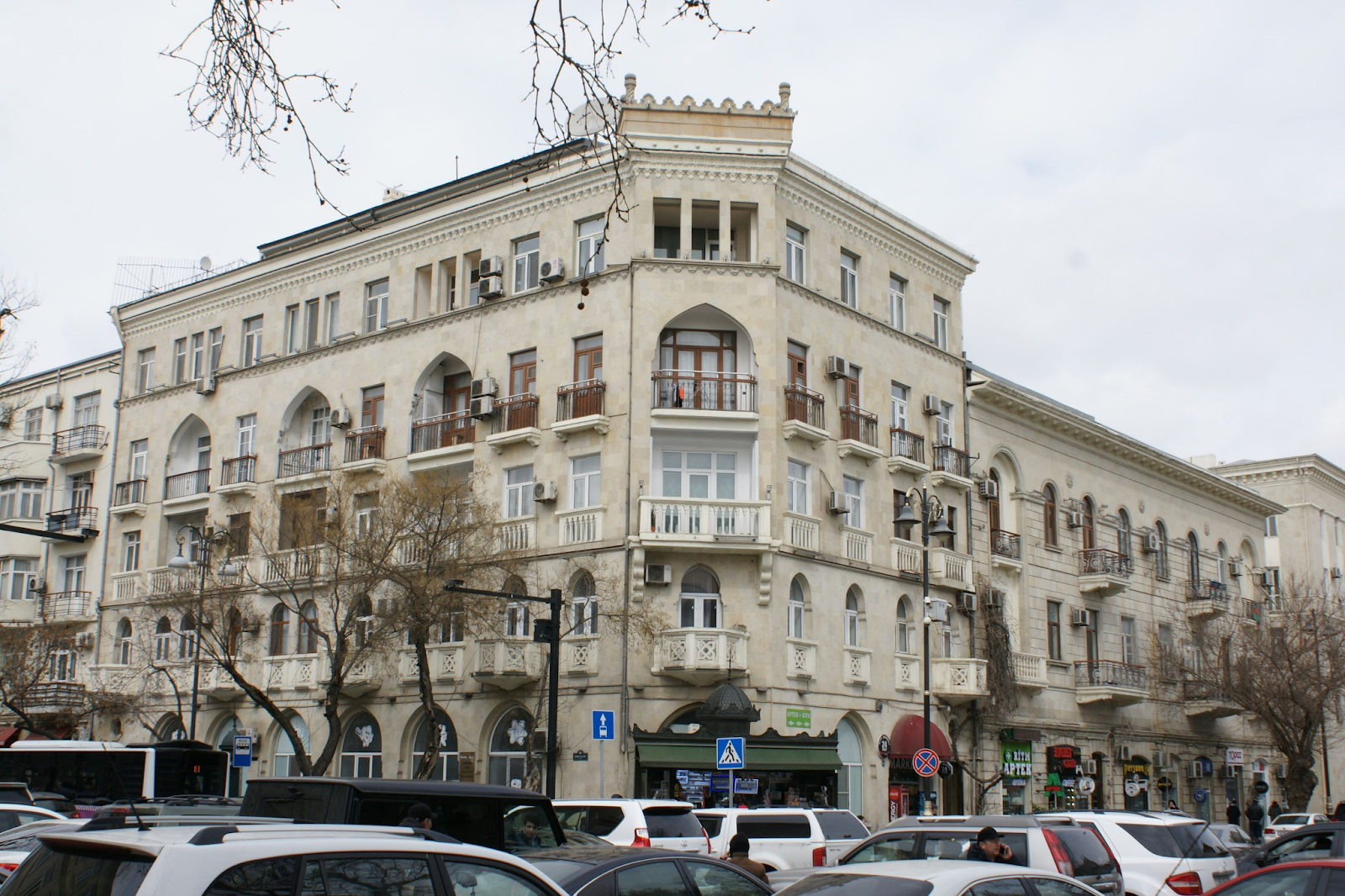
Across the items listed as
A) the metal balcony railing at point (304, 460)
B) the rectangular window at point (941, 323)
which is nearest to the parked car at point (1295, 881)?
the rectangular window at point (941, 323)

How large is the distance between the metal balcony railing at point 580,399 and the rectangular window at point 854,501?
23.4 ft

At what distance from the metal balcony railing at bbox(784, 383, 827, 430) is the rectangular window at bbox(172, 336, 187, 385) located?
73.8ft

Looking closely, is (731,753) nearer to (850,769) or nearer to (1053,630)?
(850,769)

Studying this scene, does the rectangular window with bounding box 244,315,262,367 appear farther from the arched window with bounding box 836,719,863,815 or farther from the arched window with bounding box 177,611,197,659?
the arched window with bounding box 836,719,863,815

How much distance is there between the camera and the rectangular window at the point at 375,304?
40.2 m

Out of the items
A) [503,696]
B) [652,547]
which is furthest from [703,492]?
[503,696]

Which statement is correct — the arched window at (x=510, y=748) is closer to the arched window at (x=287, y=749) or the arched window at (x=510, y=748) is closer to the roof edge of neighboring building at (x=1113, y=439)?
the arched window at (x=287, y=749)

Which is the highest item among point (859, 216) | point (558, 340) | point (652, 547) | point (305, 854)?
point (859, 216)

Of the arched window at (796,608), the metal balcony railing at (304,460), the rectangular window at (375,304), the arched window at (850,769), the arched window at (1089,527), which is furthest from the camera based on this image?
the arched window at (1089,527)

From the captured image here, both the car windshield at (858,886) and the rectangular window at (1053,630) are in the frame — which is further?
the rectangular window at (1053,630)

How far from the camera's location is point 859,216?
37812mm

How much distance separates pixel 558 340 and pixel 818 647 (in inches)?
411

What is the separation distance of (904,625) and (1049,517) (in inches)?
405

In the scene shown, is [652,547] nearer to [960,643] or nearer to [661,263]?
[661,263]
